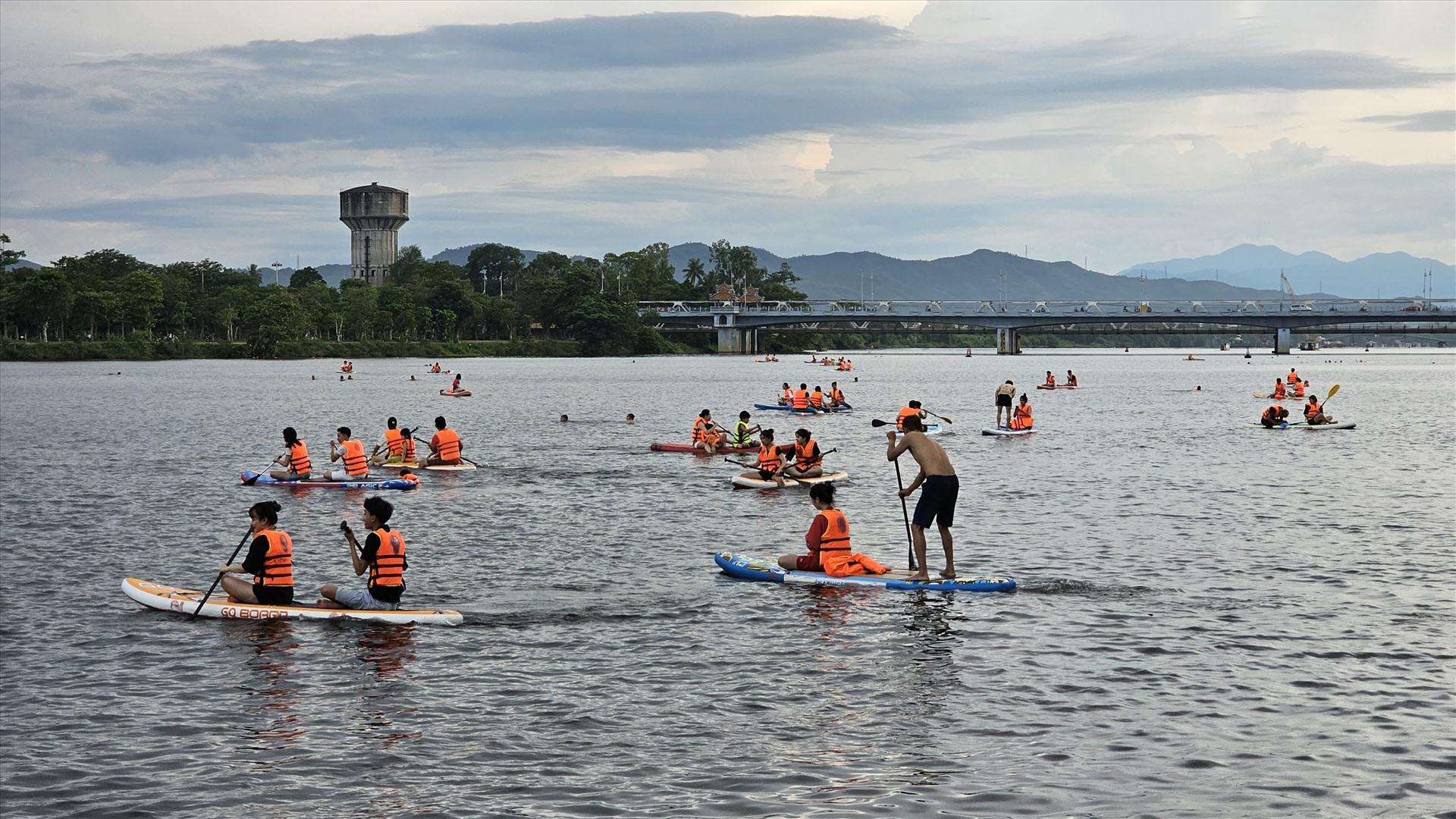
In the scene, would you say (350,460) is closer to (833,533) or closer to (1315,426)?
(833,533)

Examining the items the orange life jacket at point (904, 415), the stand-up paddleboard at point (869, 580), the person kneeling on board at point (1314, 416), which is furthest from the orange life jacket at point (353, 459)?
the person kneeling on board at point (1314, 416)

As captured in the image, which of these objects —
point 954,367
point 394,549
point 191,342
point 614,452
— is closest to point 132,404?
point 614,452

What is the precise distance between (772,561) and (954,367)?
565 feet

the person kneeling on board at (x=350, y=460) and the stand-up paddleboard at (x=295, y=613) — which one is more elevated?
the person kneeling on board at (x=350, y=460)

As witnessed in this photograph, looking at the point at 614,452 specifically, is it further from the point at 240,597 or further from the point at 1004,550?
the point at 240,597

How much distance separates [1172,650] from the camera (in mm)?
20219

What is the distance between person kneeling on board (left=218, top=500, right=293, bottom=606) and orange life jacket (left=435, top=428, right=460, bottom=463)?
74.8ft

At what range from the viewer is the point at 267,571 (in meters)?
21.9

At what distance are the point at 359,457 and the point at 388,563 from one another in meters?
20.2

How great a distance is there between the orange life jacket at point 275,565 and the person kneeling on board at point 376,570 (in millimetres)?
693

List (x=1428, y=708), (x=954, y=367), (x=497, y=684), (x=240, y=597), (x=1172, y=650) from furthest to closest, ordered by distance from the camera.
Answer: (x=954, y=367)
(x=240, y=597)
(x=1172, y=650)
(x=497, y=684)
(x=1428, y=708)

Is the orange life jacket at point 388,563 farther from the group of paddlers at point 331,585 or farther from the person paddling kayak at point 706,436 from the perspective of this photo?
the person paddling kayak at point 706,436

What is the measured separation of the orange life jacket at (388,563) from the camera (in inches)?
838

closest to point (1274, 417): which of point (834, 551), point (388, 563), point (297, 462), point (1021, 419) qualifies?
point (1021, 419)
